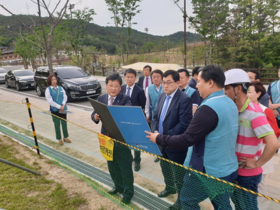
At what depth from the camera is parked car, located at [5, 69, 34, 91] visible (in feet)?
47.1

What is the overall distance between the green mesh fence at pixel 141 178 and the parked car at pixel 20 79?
915cm

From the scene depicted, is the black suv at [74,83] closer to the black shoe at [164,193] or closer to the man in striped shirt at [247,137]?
the black shoe at [164,193]

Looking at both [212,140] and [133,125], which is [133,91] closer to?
[133,125]

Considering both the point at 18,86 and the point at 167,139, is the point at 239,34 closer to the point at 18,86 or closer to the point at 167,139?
the point at 18,86

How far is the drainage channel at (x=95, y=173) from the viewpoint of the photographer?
8.85 ft

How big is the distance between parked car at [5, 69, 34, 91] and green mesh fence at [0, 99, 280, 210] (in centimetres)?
915

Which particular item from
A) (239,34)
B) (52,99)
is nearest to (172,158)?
(52,99)

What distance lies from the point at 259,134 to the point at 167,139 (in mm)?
746

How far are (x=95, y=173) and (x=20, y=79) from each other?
13464mm

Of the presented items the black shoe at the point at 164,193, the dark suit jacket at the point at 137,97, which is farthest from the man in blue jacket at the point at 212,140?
the dark suit jacket at the point at 137,97

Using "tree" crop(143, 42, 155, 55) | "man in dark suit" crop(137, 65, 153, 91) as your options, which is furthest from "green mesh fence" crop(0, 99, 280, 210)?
"tree" crop(143, 42, 155, 55)

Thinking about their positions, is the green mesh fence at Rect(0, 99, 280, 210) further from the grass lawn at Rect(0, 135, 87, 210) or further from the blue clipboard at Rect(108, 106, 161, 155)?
the grass lawn at Rect(0, 135, 87, 210)

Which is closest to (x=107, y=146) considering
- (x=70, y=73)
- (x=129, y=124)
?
(x=129, y=124)

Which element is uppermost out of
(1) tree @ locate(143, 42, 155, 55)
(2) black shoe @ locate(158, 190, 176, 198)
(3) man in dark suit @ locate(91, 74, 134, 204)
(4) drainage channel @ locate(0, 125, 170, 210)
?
(1) tree @ locate(143, 42, 155, 55)
